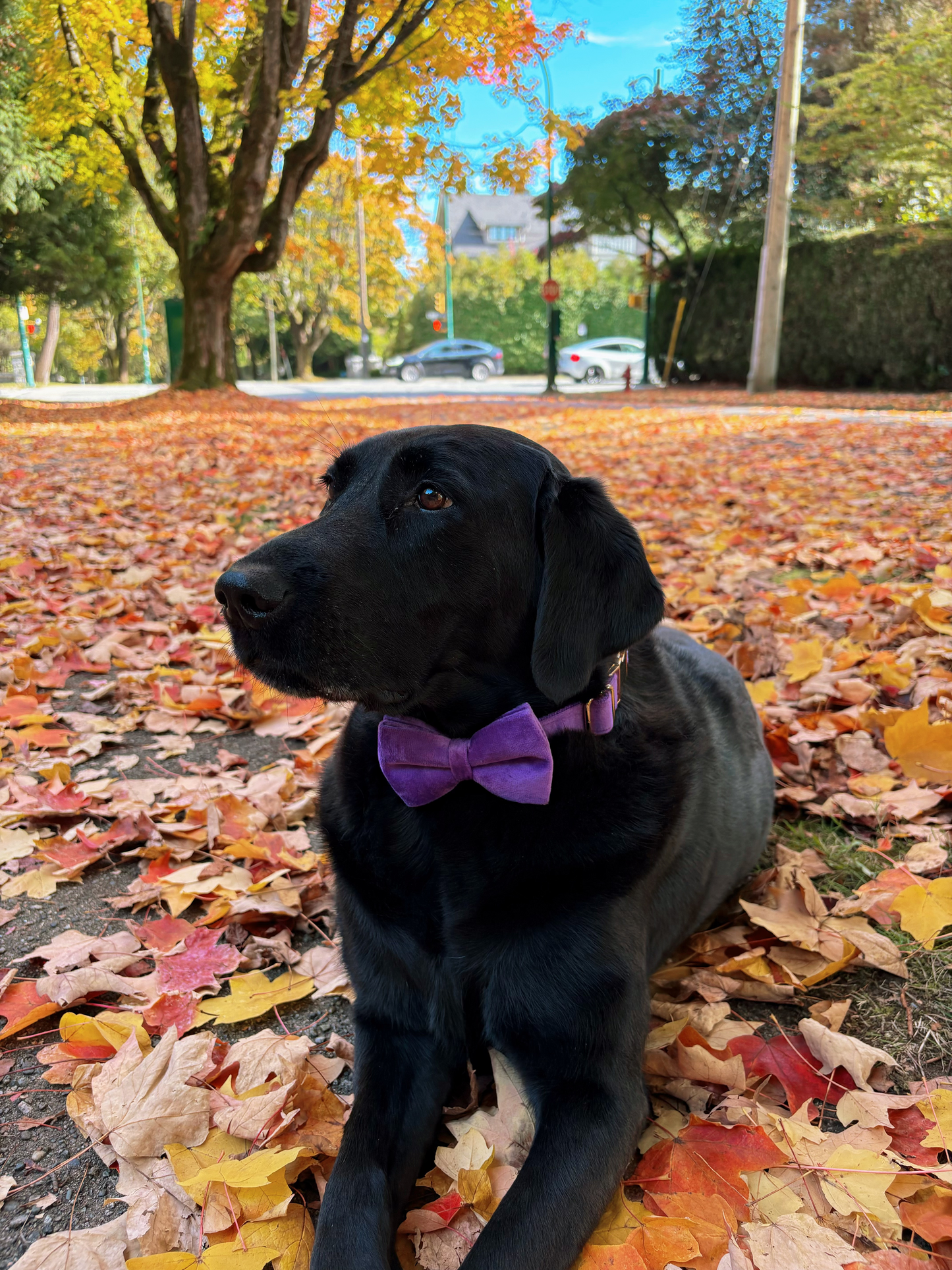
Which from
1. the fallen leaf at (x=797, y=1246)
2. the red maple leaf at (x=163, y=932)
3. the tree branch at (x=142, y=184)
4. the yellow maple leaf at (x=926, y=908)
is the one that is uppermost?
the tree branch at (x=142, y=184)

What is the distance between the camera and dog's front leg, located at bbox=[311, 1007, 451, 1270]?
142cm

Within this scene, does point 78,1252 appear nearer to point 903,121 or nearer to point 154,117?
point 154,117

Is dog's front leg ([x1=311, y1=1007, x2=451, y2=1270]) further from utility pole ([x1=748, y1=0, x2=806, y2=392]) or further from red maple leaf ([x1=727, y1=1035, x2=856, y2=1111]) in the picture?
utility pole ([x1=748, y1=0, x2=806, y2=392])

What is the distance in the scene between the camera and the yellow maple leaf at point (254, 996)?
2055 mm

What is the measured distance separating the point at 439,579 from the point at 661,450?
9.25 meters

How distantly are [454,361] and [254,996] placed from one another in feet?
132

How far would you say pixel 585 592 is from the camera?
1829 mm

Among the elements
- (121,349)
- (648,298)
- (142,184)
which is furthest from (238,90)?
(121,349)

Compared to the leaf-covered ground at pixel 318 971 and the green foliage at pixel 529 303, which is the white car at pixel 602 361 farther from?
the leaf-covered ground at pixel 318 971

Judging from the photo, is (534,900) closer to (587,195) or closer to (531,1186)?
(531,1186)

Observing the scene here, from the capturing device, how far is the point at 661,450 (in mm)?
10586

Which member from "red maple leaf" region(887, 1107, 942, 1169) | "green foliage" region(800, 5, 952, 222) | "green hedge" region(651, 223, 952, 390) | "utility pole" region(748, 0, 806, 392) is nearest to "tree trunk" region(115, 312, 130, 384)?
"green hedge" region(651, 223, 952, 390)

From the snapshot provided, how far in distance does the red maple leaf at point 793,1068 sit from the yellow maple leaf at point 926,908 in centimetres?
37

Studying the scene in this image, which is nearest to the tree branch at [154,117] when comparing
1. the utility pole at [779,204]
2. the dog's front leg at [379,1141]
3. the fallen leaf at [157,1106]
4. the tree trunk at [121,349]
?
the utility pole at [779,204]
